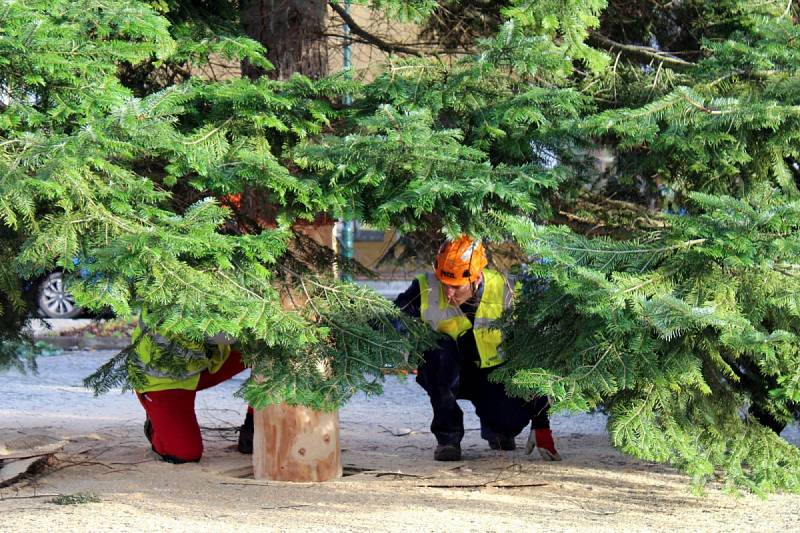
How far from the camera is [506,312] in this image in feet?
16.5

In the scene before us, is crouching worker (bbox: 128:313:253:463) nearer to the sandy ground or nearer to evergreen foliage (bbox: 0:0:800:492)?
the sandy ground

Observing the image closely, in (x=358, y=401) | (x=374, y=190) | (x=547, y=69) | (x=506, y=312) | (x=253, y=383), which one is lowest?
(x=358, y=401)

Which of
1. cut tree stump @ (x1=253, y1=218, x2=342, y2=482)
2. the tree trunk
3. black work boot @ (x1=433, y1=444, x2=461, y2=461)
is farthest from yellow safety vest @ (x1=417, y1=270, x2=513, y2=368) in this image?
the tree trunk

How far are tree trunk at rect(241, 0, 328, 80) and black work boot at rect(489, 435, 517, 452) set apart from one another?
2.74 m

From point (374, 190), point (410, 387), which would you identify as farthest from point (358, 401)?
point (374, 190)

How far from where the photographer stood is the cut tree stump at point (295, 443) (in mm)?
5375

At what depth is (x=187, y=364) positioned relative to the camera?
567 cm

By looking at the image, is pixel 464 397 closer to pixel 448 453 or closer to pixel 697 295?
pixel 448 453

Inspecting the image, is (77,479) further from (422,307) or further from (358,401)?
(358,401)

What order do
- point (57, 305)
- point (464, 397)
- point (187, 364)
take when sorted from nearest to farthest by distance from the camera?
point (187, 364) < point (464, 397) < point (57, 305)

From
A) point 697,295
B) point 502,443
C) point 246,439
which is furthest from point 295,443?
point 697,295

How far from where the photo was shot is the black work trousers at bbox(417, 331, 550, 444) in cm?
624

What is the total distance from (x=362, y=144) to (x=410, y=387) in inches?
270

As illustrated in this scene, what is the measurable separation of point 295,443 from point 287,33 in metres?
2.29
